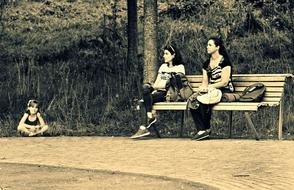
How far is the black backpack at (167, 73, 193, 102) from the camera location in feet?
44.4

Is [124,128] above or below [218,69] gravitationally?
below

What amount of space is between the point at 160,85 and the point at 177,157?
292 centimetres

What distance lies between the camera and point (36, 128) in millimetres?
14062

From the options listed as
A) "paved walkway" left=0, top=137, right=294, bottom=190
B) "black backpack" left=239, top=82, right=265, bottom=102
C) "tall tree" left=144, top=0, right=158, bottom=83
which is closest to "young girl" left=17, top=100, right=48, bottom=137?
"paved walkway" left=0, top=137, right=294, bottom=190

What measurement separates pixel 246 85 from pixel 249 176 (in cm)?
451

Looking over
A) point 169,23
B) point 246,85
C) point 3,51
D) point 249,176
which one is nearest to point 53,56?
point 3,51

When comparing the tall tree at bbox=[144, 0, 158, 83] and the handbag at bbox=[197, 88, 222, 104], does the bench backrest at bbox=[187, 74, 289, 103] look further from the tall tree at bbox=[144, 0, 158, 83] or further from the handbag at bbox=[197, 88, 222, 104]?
the tall tree at bbox=[144, 0, 158, 83]

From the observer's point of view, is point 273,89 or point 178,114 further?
point 178,114

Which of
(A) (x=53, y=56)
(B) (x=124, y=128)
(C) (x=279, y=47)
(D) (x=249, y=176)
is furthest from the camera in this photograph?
(A) (x=53, y=56)

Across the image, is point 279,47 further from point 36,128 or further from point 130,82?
point 36,128

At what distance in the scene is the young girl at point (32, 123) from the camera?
553 inches

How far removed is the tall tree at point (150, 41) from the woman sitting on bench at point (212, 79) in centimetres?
152

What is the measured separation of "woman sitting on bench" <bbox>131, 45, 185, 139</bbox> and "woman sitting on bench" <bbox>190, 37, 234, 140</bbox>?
1.99 feet

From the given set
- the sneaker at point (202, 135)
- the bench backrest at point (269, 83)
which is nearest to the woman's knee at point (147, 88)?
the sneaker at point (202, 135)
